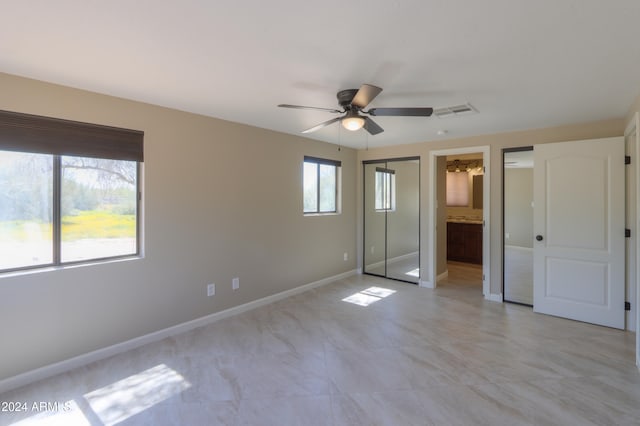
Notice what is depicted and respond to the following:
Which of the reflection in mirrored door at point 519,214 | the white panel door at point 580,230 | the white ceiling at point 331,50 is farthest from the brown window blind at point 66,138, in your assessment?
the reflection in mirrored door at point 519,214

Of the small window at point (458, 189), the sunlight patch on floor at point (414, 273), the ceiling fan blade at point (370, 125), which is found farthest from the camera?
the small window at point (458, 189)

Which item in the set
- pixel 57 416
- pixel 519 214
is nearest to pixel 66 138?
pixel 57 416

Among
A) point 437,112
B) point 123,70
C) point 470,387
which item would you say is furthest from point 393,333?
point 123,70

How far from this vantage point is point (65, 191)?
2705mm

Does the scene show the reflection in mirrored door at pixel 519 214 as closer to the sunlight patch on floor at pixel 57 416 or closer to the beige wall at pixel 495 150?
the beige wall at pixel 495 150

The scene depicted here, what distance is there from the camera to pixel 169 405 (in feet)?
7.11

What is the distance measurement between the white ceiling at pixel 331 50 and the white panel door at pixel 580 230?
27.5 inches

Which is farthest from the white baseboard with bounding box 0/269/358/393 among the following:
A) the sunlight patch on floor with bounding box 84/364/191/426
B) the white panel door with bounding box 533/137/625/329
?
the white panel door with bounding box 533/137/625/329

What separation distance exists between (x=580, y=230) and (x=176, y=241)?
180 inches

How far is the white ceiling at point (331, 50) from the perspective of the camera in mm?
1616

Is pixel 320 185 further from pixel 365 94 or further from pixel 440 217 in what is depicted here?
pixel 365 94

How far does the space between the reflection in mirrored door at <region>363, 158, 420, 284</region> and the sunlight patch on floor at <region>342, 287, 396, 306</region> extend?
2.45ft

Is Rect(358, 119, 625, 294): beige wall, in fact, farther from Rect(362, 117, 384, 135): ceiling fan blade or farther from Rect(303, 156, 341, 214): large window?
Rect(362, 117, 384, 135): ceiling fan blade

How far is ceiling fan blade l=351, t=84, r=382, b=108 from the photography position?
7.14 feet
